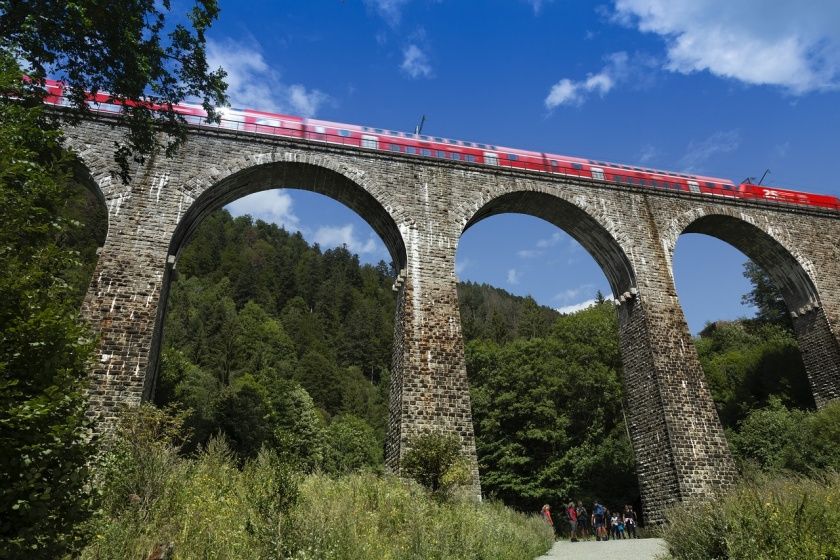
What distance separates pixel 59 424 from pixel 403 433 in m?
9.68

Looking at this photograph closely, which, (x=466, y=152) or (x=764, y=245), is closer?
(x=466, y=152)

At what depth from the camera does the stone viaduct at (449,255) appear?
47.1ft

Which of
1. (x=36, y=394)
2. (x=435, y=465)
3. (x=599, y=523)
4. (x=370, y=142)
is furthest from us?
(x=599, y=523)

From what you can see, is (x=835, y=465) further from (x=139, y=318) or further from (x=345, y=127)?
(x=139, y=318)

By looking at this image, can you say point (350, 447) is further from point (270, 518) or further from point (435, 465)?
point (270, 518)

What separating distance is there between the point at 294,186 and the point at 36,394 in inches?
533

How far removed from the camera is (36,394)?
5180mm

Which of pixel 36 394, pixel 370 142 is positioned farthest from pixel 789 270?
pixel 36 394

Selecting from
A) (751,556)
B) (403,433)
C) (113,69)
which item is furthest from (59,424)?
(403,433)

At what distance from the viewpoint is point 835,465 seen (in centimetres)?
1589

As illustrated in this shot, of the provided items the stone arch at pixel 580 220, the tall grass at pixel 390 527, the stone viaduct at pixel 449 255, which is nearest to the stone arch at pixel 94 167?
the stone viaduct at pixel 449 255

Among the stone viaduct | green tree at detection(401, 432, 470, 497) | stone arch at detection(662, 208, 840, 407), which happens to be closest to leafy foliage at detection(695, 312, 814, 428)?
stone arch at detection(662, 208, 840, 407)

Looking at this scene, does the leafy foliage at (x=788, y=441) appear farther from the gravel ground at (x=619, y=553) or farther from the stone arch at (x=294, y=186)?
the stone arch at (x=294, y=186)

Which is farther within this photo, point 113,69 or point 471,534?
point 113,69
